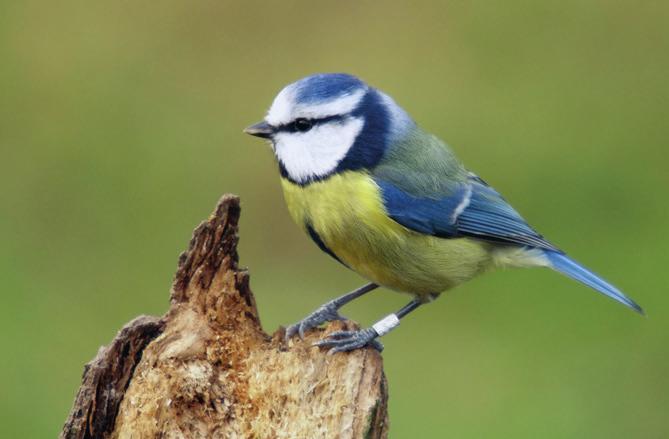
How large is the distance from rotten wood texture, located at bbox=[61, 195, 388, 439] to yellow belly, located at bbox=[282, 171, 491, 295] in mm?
504

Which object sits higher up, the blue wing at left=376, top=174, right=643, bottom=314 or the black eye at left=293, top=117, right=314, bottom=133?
the black eye at left=293, top=117, right=314, bottom=133

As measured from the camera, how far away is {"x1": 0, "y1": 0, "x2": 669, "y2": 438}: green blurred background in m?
4.80

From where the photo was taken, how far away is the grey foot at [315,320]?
9.48 ft

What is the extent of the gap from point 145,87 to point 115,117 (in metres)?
0.28

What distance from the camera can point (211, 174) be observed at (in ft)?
18.9

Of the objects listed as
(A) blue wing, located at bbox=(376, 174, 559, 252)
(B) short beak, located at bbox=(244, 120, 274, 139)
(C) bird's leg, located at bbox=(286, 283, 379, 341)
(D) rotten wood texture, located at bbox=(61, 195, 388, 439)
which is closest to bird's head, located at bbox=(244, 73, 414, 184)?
(B) short beak, located at bbox=(244, 120, 274, 139)

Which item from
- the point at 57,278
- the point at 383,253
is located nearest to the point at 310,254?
the point at 57,278

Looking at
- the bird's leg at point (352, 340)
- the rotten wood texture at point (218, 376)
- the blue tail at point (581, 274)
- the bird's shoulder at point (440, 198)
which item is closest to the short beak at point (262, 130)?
the bird's shoulder at point (440, 198)

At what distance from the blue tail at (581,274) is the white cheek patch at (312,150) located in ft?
2.94

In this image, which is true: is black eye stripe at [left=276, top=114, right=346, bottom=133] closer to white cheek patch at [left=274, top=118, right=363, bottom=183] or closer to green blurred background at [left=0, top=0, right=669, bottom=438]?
white cheek patch at [left=274, top=118, right=363, bottom=183]

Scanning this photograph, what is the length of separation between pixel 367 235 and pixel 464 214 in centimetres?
41

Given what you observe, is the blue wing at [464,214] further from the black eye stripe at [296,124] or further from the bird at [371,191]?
the black eye stripe at [296,124]

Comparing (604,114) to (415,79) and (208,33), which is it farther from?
(208,33)

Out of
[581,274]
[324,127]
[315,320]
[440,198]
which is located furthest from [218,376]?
[581,274]
